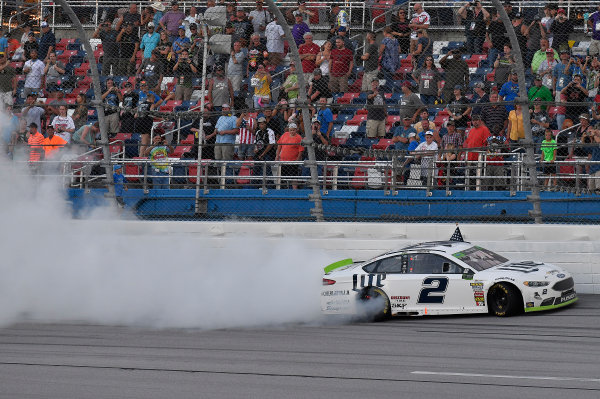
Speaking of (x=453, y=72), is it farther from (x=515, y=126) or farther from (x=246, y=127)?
(x=246, y=127)

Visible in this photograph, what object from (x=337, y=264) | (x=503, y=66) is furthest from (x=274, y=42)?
(x=337, y=264)

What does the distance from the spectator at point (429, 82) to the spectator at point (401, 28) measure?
1087 millimetres

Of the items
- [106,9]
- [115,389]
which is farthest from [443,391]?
[106,9]

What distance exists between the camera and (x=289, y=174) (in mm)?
14367

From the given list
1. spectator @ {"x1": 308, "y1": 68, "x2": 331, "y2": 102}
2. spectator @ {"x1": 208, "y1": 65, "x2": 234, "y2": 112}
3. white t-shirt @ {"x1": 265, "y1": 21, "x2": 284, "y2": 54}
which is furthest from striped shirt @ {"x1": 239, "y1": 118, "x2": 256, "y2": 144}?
white t-shirt @ {"x1": 265, "y1": 21, "x2": 284, "y2": 54}

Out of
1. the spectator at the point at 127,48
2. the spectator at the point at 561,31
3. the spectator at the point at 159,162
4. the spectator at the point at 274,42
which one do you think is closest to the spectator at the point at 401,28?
the spectator at the point at 274,42

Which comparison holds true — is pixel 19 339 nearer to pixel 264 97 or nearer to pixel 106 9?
pixel 264 97

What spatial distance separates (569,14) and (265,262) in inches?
308

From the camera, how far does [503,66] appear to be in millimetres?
15625

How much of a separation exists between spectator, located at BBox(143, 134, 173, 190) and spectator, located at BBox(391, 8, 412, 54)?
4.54 metres

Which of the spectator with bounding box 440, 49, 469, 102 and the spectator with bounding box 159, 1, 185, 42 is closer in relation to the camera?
the spectator with bounding box 440, 49, 469, 102

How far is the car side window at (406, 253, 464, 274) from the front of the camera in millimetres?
11898

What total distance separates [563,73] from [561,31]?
1.04 meters

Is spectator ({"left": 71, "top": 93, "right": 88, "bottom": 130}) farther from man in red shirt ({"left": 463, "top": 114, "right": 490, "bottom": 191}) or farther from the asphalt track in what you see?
man in red shirt ({"left": 463, "top": 114, "right": 490, "bottom": 191})
